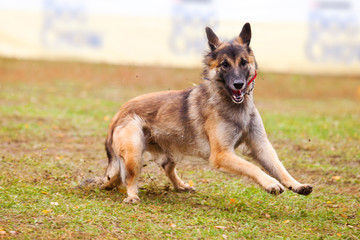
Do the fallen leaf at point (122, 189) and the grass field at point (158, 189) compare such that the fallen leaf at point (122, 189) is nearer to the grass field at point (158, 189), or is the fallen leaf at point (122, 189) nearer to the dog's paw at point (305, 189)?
the grass field at point (158, 189)

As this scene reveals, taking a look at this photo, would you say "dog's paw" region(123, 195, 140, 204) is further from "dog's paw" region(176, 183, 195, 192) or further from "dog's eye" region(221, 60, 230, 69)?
"dog's eye" region(221, 60, 230, 69)

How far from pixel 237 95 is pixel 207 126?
587 millimetres

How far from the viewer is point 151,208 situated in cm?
564

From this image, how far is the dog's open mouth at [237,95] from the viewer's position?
576 centimetres

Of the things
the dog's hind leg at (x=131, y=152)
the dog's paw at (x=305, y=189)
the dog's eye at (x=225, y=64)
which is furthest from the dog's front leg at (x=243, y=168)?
the dog's eye at (x=225, y=64)

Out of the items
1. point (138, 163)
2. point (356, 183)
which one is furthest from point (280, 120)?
point (138, 163)

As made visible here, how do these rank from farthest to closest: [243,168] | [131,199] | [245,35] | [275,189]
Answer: [245,35], [131,199], [243,168], [275,189]

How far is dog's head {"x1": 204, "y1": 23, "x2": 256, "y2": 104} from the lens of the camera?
5.70m

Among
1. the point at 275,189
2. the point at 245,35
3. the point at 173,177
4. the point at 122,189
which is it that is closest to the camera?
the point at 275,189

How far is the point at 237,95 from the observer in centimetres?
579

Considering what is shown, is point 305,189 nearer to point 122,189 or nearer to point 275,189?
point 275,189

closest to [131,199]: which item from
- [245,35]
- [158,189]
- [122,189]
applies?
[122,189]

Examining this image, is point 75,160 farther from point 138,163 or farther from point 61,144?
point 138,163

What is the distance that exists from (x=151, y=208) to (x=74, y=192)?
1.21 m
